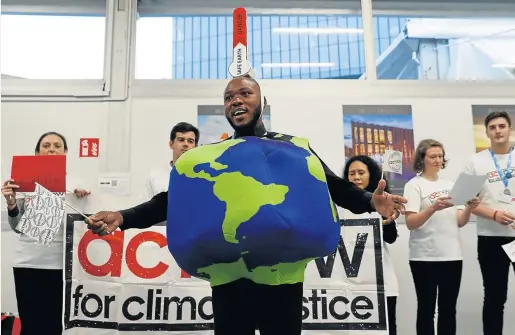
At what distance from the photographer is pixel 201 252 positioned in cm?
111

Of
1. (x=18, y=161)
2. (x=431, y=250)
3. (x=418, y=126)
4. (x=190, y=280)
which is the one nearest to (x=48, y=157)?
(x=18, y=161)

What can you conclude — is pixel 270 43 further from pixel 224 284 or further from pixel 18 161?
pixel 224 284

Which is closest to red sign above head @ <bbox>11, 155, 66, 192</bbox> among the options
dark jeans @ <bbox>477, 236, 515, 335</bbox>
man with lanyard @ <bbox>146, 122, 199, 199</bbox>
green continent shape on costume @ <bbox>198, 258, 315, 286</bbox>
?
man with lanyard @ <bbox>146, 122, 199, 199</bbox>

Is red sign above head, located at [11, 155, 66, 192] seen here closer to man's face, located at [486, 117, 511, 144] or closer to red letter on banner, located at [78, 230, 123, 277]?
red letter on banner, located at [78, 230, 123, 277]

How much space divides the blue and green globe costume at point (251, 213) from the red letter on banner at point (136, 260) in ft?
Answer: 4.82

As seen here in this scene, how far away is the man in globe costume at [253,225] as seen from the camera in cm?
107

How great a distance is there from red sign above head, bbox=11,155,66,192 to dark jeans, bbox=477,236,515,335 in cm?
212

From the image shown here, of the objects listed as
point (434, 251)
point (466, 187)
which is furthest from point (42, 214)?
point (434, 251)

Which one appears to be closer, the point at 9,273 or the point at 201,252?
the point at 201,252

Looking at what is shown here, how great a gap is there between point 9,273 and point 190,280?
145cm

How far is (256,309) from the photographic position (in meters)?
1.13

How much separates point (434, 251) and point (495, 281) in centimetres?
34

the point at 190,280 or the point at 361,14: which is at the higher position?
the point at 361,14

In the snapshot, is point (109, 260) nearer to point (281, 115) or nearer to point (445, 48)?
point (281, 115)
